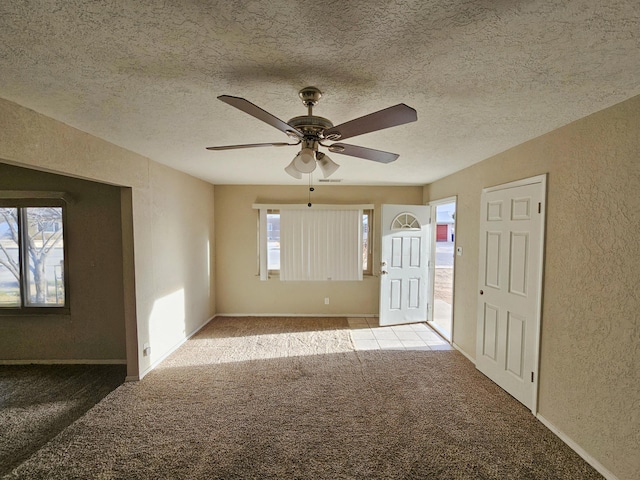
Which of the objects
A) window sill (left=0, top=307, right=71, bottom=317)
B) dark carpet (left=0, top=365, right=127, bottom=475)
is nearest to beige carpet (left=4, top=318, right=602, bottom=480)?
dark carpet (left=0, top=365, right=127, bottom=475)

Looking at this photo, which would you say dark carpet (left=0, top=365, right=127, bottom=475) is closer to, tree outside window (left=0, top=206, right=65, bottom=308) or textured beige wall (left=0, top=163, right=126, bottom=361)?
textured beige wall (left=0, top=163, right=126, bottom=361)

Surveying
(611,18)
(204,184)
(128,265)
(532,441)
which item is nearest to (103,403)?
(128,265)

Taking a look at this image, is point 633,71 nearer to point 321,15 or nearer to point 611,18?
point 611,18

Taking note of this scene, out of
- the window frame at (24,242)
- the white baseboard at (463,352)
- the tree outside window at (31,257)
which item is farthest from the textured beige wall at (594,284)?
the tree outside window at (31,257)

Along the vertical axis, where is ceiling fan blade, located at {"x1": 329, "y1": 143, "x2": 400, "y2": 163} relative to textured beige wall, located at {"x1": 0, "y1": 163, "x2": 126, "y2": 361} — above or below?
above

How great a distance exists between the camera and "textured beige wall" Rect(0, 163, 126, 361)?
334 centimetres

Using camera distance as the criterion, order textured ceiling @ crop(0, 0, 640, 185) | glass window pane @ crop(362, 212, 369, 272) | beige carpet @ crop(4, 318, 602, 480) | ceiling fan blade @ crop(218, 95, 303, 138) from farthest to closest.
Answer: glass window pane @ crop(362, 212, 369, 272), beige carpet @ crop(4, 318, 602, 480), ceiling fan blade @ crop(218, 95, 303, 138), textured ceiling @ crop(0, 0, 640, 185)

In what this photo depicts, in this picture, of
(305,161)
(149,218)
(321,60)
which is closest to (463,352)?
(305,161)

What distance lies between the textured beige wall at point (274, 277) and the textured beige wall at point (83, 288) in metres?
1.78

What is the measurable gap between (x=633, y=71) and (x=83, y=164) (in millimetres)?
3482

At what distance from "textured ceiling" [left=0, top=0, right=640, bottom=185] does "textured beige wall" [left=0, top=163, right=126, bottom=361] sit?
1.59 metres

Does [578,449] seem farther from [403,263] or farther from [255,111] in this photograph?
[255,111]

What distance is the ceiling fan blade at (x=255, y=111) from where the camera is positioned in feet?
3.78

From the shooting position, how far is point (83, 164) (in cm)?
227
